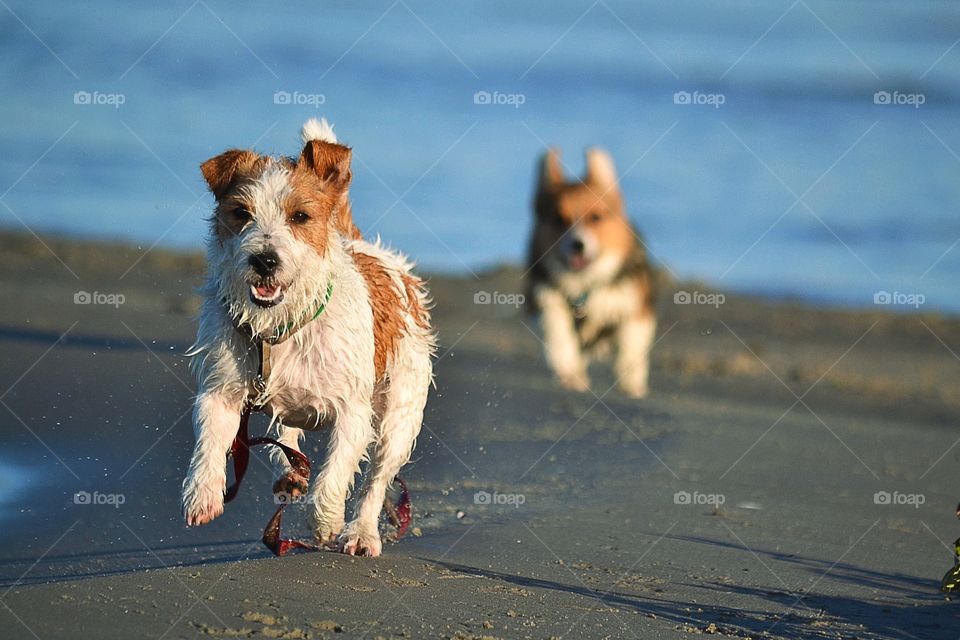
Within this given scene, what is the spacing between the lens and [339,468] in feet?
22.6

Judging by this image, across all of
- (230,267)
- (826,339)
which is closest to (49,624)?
(230,267)

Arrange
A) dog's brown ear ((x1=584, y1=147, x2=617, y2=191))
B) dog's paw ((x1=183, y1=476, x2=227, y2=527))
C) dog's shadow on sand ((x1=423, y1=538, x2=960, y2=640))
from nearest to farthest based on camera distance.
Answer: dog's shadow on sand ((x1=423, y1=538, x2=960, y2=640)) < dog's paw ((x1=183, y1=476, x2=227, y2=527)) < dog's brown ear ((x1=584, y1=147, x2=617, y2=191))

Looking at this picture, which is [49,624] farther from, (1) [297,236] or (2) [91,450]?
(2) [91,450]

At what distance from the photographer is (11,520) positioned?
24.7ft

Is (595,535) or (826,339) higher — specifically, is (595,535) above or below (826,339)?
below

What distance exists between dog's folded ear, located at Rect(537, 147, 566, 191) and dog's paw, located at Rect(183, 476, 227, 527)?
6.34m

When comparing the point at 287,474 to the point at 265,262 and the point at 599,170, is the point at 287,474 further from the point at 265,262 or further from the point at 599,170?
the point at 599,170

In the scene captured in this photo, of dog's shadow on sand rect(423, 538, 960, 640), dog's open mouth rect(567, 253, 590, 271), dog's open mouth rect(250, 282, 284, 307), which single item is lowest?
dog's shadow on sand rect(423, 538, 960, 640)

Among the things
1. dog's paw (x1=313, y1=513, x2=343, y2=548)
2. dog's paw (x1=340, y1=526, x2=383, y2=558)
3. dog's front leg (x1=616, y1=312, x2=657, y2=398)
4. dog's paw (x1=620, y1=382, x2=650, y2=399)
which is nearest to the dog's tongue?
dog's paw (x1=313, y1=513, x2=343, y2=548)

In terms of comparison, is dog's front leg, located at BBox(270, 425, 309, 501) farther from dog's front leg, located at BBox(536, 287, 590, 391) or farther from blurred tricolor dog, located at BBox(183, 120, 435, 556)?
dog's front leg, located at BBox(536, 287, 590, 391)

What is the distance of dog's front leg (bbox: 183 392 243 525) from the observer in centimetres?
648

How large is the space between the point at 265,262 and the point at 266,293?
0.55ft

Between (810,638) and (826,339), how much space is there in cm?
1709

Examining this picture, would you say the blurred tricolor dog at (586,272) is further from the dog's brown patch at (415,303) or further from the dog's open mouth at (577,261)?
the dog's brown patch at (415,303)
